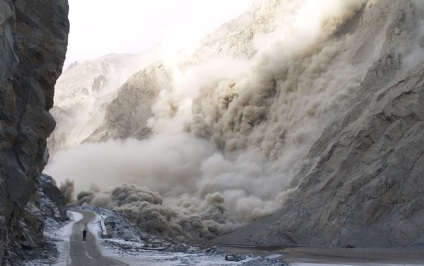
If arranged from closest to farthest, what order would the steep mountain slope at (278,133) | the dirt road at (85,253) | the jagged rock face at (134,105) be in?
the dirt road at (85,253) → the steep mountain slope at (278,133) → the jagged rock face at (134,105)

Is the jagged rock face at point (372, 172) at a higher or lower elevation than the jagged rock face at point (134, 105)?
lower

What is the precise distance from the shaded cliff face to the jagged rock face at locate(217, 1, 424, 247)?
72.7 feet

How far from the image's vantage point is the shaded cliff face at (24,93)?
1784 cm

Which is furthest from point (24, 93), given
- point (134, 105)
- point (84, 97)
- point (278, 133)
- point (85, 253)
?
point (84, 97)

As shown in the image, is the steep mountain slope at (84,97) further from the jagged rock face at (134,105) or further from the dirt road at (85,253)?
the dirt road at (85,253)

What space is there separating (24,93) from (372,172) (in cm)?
2614

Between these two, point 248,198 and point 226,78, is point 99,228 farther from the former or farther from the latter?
point 226,78

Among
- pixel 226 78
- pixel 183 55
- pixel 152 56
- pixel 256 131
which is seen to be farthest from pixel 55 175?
pixel 152 56

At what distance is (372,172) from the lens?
37875mm

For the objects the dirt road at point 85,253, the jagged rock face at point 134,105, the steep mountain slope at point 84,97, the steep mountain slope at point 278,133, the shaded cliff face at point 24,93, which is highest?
the steep mountain slope at point 84,97

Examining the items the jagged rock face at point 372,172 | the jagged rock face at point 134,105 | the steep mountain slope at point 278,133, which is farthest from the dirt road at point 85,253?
the jagged rock face at point 134,105

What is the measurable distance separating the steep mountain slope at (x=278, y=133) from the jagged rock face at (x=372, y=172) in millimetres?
114

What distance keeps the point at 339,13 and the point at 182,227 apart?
32719 millimetres

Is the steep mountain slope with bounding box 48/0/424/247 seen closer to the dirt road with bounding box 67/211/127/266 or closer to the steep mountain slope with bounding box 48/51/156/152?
the dirt road with bounding box 67/211/127/266
